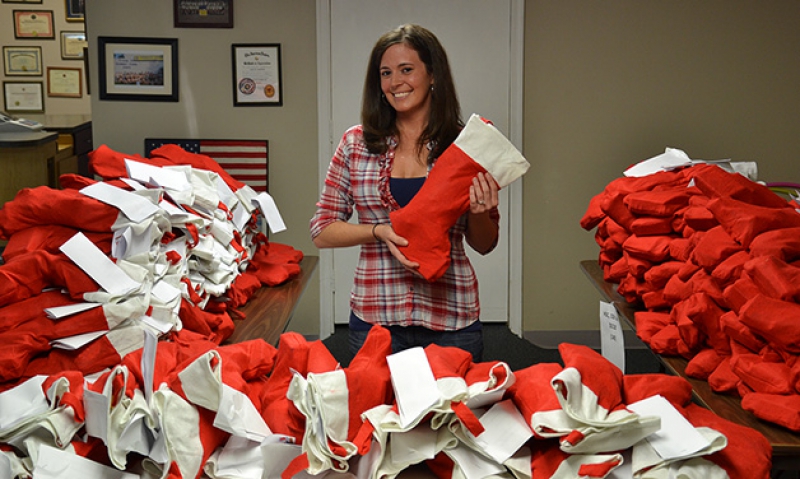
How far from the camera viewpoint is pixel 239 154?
15.3ft

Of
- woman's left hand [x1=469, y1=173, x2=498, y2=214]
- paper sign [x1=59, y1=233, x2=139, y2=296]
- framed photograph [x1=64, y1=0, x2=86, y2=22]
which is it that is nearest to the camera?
paper sign [x1=59, y1=233, x2=139, y2=296]

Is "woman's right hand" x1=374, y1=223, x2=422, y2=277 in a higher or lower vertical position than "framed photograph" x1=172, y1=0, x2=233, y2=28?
lower

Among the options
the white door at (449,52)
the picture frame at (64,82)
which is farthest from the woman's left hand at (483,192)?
the picture frame at (64,82)

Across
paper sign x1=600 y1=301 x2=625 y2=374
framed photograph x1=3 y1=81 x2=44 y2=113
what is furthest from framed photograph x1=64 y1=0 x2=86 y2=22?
paper sign x1=600 y1=301 x2=625 y2=374

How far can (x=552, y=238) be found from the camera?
479 centimetres

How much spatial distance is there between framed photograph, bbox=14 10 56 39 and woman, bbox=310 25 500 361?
7393 mm

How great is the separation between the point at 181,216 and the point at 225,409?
3.70 ft

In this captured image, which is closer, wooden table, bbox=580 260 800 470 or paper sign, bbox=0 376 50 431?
paper sign, bbox=0 376 50 431

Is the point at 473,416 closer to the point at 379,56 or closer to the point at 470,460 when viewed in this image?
the point at 470,460

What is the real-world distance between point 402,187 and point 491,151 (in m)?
0.34

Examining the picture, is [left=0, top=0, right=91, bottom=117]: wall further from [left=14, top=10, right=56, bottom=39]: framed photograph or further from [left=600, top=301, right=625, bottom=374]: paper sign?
[left=600, top=301, right=625, bottom=374]: paper sign

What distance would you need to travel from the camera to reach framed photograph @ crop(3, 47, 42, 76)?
869cm

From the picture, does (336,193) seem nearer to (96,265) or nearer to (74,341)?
(96,265)

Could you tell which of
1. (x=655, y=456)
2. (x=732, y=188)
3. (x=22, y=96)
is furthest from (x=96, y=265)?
(x=22, y=96)
